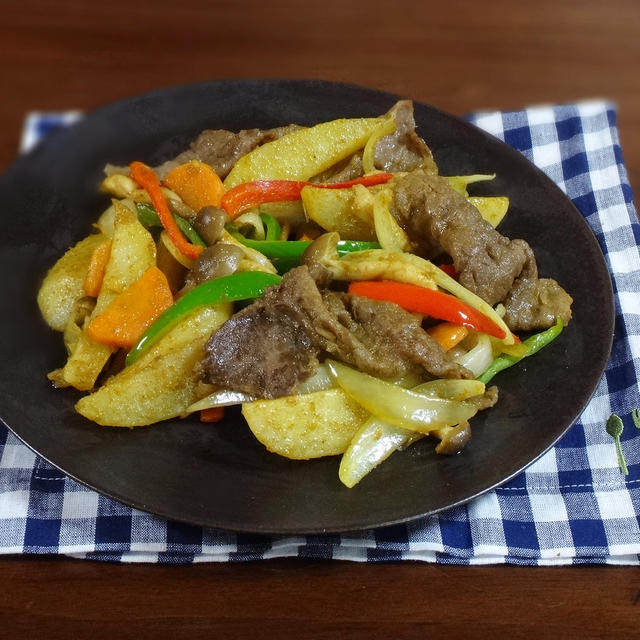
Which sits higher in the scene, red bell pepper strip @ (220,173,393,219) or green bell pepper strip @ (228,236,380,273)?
red bell pepper strip @ (220,173,393,219)

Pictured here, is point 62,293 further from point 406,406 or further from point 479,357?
point 479,357

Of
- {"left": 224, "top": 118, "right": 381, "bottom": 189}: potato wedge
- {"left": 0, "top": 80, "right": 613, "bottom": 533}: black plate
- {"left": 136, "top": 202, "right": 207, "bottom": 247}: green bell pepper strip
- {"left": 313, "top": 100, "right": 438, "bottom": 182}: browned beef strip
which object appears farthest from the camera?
{"left": 313, "top": 100, "right": 438, "bottom": 182}: browned beef strip

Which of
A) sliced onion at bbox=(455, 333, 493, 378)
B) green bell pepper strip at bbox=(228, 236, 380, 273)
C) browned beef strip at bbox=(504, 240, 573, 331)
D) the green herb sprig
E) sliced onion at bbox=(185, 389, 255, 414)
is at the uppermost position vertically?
green bell pepper strip at bbox=(228, 236, 380, 273)

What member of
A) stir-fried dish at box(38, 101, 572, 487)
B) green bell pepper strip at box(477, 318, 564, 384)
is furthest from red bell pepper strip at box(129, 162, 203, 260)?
green bell pepper strip at box(477, 318, 564, 384)

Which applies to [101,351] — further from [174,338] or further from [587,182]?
[587,182]

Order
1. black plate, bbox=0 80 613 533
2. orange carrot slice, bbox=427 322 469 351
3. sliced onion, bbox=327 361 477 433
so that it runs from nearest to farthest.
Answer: black plate, bbox=0 80 613 533
sliced onion, bbox=327 361 477 433
orange carrot slice, bbox=427 322 469 351

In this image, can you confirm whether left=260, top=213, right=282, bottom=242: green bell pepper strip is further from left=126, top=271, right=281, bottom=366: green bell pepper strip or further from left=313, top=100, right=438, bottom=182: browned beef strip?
left=126, top=271, right=281, bottom=366: green bell pepper strip

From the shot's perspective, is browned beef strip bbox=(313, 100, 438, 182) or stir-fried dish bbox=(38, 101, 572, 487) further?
browned beef strip bbox=(313, 100, 438, 182)
